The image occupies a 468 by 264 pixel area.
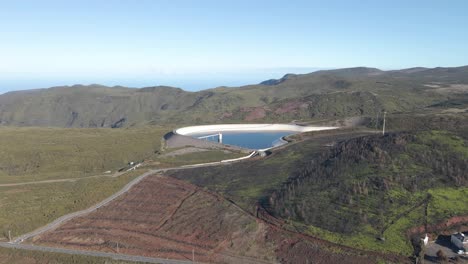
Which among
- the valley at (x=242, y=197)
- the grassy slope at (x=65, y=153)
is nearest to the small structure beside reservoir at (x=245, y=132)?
the valley at (x=242, y=197)

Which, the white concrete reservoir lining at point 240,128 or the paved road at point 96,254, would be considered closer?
the paved road at point 96,254

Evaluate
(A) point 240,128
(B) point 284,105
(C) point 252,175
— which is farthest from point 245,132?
(C) point 252,175

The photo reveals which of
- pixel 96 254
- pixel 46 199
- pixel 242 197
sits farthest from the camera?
pixel 46 199

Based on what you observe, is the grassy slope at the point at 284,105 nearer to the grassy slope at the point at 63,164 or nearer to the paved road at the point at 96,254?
the grassy slope at the point at 63,164

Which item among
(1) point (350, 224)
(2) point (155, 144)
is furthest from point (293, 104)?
(1) point (350, 224)

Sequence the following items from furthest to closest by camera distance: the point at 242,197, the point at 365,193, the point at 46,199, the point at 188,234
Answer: the point at 46,199, the point at 242,197, the point at 365,193, the point at 188,234

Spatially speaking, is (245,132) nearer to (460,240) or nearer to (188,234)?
(188,234)

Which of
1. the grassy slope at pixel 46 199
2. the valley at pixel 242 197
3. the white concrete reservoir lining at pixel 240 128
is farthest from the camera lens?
the white concrete reservoir lining at pixel 240 128
